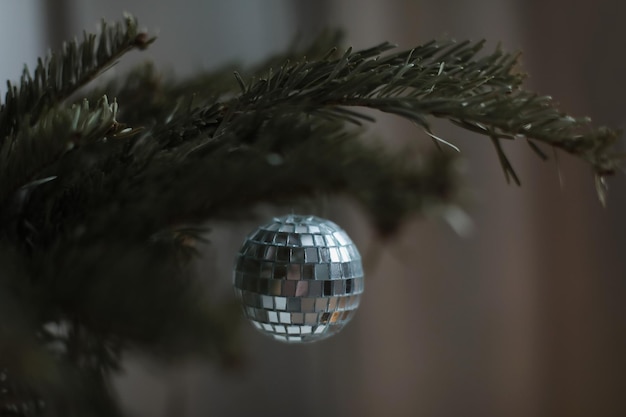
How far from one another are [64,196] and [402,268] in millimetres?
669

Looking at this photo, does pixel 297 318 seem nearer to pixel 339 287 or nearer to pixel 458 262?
pixel 339 287

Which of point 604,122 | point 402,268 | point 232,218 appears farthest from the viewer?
point 402,268

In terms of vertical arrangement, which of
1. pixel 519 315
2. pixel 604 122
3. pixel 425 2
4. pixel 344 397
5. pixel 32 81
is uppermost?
pixel 425 2

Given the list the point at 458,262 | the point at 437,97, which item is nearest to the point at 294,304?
the point at 437,97

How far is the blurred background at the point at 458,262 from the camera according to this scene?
0.88 meters

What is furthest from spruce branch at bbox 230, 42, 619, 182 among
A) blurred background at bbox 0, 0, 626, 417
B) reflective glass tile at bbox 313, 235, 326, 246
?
blurred background at bbox 0, 0, 626, 417

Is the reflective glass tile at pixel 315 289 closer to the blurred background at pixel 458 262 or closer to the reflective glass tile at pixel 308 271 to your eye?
the reflective glass tile at pixel 308 271

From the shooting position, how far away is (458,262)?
0.98 m

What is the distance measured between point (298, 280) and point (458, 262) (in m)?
0.62

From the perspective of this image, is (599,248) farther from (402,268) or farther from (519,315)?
(402,268)

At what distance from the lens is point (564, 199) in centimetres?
91

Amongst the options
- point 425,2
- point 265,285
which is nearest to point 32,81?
point 265,285

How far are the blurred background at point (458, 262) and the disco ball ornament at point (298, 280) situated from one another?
1.49 ft

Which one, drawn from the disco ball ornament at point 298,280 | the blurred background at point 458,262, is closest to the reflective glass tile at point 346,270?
the disco ball ornament at point 298,280
